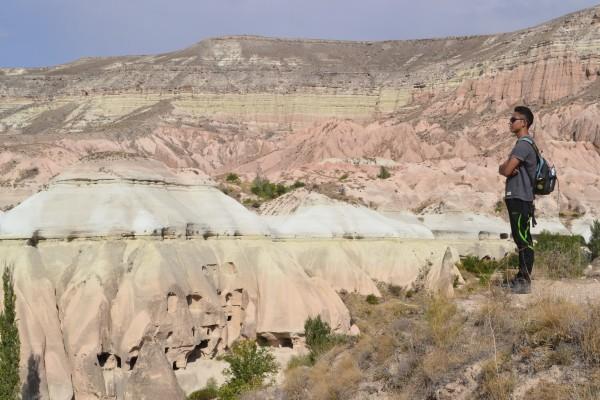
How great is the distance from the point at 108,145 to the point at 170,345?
7183 cm

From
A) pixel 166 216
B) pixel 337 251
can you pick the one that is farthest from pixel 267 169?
pixel 166 216

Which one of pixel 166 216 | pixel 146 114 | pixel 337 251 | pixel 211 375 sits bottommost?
pixel 211 375

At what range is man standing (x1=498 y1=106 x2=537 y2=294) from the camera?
849 cm

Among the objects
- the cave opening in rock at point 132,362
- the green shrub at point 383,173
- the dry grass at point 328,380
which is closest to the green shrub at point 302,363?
the dry grass at point 328,380

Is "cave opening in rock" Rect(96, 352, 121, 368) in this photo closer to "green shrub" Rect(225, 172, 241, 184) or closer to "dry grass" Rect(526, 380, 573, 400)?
"dry grass" Rect(526, 380, 573, 400)

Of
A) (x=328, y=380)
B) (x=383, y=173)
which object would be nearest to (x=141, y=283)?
(x=328, y=380)

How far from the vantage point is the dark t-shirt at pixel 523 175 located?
8516 millimetres

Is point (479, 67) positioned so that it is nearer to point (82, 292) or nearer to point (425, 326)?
point (82, 292)

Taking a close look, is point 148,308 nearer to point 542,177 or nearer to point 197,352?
point 197,352

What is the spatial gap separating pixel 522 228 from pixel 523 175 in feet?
2.04

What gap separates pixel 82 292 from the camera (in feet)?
80.0

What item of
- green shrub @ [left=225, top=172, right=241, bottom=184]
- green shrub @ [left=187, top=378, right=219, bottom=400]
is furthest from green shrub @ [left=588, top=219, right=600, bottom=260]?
green shrub @ [left=225, top=172, right=241, bottom=184]

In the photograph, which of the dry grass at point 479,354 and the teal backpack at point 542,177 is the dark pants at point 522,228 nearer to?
the teal backpack at point 542,177

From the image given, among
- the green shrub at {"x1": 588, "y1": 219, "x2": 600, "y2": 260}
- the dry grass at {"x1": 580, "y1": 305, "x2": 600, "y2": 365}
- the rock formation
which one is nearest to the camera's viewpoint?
→ the dry grass at {"x1": 580, "y1": 305, "x2": 600, "y2": 365}
